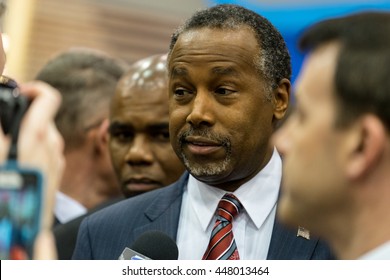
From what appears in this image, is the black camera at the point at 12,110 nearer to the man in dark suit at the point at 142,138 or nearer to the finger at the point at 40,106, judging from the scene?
the finger at the point at 40,106

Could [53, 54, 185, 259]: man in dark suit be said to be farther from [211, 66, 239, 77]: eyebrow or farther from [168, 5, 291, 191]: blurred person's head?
[211, 66, 239, 77]: eyebrow

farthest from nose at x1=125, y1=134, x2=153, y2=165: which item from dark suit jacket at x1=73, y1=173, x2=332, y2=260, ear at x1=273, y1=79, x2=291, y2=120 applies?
ear at x1=273, y1=79, x2=291, y2=120

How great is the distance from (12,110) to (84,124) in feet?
8.31

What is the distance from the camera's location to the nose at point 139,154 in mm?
3111

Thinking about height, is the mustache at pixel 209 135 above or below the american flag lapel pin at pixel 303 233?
above

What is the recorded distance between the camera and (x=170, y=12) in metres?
8.00

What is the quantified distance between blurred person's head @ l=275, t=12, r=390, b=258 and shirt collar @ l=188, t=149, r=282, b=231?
819mm

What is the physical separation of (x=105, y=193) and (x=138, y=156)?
0.80m

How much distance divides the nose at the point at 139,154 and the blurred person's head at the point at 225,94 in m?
0.65

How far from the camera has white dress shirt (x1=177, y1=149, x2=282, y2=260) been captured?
2.34m

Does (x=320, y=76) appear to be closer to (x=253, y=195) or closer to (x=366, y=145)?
(x=366, y=145)

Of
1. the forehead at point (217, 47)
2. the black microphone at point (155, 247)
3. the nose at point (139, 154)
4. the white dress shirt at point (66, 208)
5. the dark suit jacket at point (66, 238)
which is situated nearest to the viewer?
the black microphone at point (155, 247)

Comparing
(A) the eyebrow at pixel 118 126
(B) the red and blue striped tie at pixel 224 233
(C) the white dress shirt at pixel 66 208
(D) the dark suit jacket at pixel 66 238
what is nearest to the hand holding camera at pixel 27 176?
(B) the red and blue striped tie at pixel 224 233
